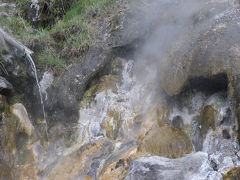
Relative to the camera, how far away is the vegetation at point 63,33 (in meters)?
8.03

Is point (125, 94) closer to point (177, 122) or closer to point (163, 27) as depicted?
point (177, 122)

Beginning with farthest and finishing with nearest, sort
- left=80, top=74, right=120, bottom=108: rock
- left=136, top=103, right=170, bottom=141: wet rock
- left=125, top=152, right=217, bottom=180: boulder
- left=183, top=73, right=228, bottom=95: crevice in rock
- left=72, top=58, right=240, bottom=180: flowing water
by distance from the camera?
left=80, top=74, right=120, bottom=108: rock, left=136, top=103, right=170, bottom=141: wet rock, left=183, top=73, right=228, bottom=95: crevice in rock, left=72, top=58, right=240, bottom=180: flowing water, left=125, top=152, right=217, bottom=180: boulder

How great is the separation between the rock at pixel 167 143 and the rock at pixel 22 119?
231 cm

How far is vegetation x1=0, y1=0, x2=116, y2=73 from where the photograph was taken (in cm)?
803

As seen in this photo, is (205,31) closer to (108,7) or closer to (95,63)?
(95,63)

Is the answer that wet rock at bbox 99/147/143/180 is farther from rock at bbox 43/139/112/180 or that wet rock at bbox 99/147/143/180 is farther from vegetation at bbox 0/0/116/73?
vegetation at bbox 0/0/116/73

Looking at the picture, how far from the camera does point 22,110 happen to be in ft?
23.4

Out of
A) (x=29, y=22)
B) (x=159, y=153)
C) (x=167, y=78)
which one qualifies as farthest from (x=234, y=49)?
(x=29, y=22)

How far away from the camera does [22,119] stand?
6941 mm

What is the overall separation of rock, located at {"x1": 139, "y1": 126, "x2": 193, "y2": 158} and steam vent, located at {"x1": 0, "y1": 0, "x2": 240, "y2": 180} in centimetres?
1

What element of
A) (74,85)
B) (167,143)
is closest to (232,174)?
(167,143)

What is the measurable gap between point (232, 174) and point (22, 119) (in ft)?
12.6

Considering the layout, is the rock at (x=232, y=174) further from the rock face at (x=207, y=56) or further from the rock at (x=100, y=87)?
the rock at (x=100, y=87)

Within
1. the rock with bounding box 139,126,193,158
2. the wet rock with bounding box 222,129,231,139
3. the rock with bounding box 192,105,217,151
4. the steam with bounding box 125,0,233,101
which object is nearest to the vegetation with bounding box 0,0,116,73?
the steam with bounding box 125,0,233,101
